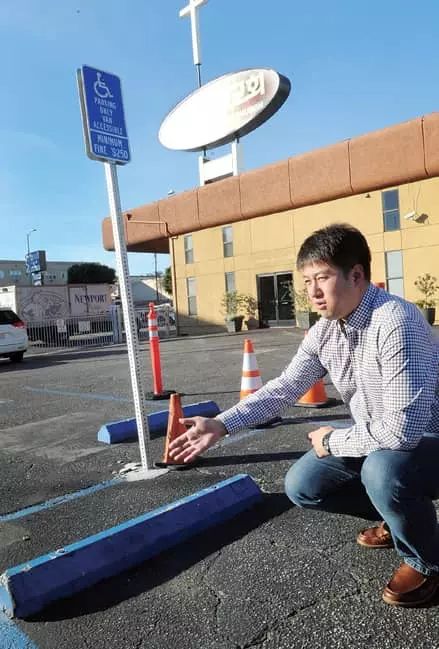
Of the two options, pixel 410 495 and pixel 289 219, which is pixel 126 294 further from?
pixel 289 219

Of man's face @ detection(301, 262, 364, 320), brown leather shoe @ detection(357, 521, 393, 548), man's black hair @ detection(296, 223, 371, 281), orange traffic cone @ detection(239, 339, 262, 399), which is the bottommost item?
brown leather shoe @ detection(357, 521, 393, 548)

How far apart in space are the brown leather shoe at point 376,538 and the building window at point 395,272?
1833 cm

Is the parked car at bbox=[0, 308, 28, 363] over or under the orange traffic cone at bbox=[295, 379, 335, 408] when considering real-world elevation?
over

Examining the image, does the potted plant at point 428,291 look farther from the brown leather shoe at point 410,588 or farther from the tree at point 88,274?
the tree at point 88,274

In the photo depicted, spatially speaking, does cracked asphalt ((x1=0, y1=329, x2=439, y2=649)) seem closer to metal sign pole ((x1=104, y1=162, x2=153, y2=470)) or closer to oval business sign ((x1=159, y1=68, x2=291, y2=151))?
metal sign pole ((x1=104, y1=162, x2=153, y2=470))

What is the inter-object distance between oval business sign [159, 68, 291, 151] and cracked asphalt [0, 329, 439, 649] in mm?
22264

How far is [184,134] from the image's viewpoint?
2792 centimetres

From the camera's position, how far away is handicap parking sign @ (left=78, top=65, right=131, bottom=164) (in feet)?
12.3

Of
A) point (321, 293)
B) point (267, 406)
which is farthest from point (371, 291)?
point (267, 406)

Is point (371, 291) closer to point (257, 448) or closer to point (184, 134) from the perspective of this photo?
point (257, 448)

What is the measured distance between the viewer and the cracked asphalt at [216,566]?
84.7 inches

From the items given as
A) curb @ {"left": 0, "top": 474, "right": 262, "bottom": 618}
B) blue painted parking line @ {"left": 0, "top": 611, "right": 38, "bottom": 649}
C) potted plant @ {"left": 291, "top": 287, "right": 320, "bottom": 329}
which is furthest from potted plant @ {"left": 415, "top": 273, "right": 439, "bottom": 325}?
blue painted parking line @ {"left": 0, "top": 611, "right": 38, "bottom": 649}

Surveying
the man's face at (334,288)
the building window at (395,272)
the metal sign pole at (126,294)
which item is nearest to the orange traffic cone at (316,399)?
the metal sign pole at (126,294)

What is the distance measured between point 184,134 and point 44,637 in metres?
28.1
